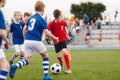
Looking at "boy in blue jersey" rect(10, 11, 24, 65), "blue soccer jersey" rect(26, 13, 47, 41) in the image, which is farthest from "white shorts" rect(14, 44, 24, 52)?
"blue soccer jersey" rect(26, 13, 47, 41)

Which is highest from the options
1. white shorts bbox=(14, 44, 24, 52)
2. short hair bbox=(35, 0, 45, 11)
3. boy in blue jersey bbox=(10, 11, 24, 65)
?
short hair bbox=(35, 0, 45, 11)

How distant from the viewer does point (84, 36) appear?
132ft

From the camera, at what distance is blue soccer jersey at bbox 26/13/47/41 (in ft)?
31.1

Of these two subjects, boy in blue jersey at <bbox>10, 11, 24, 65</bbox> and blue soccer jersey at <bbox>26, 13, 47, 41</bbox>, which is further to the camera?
boy in blue jersey at <bbox>10, 11, 24, 65</bbox>

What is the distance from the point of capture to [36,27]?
9531 mm

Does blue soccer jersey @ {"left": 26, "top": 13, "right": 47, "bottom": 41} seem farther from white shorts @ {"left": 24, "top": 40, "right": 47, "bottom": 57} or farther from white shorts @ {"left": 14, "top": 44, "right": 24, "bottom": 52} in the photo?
white shorts @ {"left": 14, "top": 44, "right": 24, "bottom": 52}

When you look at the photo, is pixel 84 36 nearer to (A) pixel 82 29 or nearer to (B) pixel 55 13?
(A) pixel 82 29

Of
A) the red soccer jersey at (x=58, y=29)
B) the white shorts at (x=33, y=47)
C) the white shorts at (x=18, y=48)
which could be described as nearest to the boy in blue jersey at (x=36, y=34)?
the white shorts at (x=33, y=47)

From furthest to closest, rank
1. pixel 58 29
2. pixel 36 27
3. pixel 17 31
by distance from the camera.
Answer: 1. pixel 17 31
2. pixel 58 29
3. pixel 36 27

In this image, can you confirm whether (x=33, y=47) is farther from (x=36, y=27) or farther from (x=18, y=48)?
(x=18, y=48)

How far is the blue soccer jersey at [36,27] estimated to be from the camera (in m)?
9.49

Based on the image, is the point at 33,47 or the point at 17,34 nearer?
the point at 33,47

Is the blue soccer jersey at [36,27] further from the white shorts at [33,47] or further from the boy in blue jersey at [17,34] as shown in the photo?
the boy in blue jersey at [17,34]

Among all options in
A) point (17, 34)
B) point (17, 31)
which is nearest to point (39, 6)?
point (17, 31)
